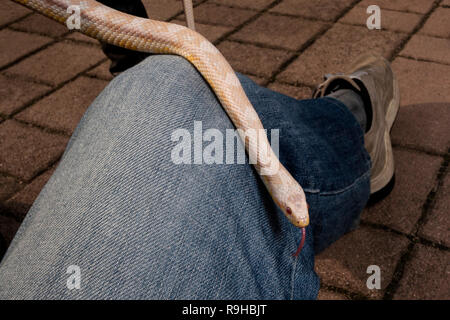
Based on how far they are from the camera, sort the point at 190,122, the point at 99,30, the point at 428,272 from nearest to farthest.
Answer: the point at 190,122 < the point at 428,272 < the point at 99,30

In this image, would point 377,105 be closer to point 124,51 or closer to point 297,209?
point 297,209

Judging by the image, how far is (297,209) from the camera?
55.8 inches

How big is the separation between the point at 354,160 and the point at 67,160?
3.34 feet

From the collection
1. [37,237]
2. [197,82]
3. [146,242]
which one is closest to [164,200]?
[146,242]

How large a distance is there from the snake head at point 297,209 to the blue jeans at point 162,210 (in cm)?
3

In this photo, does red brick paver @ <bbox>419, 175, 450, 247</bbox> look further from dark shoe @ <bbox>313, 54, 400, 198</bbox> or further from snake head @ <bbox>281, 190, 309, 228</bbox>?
snake head @ <bbox>281, 190, 309, 228</bbox>

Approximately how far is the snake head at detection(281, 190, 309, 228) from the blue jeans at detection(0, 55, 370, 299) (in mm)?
27

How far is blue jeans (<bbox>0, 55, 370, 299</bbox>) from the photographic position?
106 cm

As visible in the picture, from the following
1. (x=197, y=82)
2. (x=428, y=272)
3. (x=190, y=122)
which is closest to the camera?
(x=190, y=122)

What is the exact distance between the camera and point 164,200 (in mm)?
1148

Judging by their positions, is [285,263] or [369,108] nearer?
[285,263]

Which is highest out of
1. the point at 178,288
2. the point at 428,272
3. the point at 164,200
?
the point at 164,200

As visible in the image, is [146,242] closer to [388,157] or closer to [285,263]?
[285,263]
